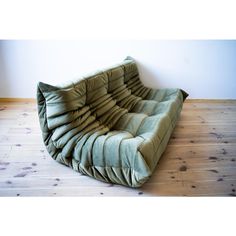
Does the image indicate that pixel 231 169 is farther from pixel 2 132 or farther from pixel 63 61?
pixel 63 61

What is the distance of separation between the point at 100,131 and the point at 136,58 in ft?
5.16

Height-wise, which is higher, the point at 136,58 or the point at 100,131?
the point at 136,58

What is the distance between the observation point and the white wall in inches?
114

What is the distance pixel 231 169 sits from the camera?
1678 mm

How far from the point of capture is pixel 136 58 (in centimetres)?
297

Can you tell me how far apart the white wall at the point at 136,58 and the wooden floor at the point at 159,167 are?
0.72m

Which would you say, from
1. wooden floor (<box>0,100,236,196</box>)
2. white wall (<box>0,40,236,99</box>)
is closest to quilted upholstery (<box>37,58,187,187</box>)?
wooden floor (<box>0,100,236,196</box>)

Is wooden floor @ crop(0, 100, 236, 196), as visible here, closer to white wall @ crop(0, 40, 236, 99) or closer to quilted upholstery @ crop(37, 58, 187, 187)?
quilted upholstery @ crop(37, 58, 187, 187)

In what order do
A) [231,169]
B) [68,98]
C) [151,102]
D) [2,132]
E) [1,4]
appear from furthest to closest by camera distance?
[151,102]
[2,132]
[231,169]
[68,98]
[1,4]

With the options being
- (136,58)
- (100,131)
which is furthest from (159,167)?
(136,58)

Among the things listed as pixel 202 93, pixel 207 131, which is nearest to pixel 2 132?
pixel 207 131

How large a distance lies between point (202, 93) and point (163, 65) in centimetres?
66

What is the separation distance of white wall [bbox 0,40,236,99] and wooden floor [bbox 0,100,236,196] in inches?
28.5

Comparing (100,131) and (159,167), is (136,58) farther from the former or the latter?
(159,167)
